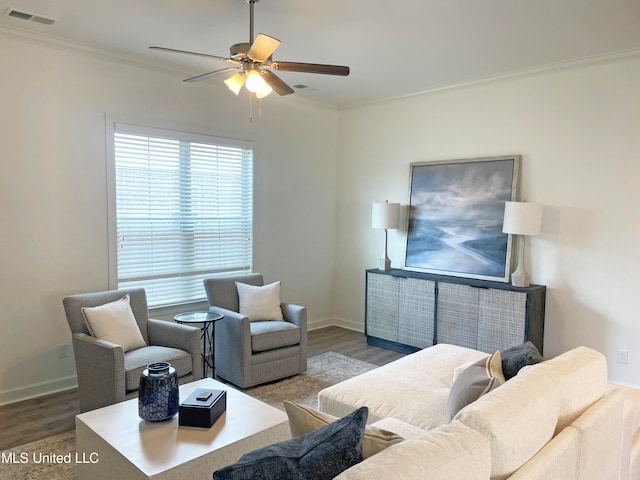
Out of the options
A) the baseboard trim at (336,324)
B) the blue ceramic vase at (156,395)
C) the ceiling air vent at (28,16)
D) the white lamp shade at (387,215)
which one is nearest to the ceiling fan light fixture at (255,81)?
the ceiling air vent at (28,16)

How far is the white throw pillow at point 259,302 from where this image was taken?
167 inches

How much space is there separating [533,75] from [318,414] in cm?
400

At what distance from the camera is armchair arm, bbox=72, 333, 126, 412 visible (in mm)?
2975

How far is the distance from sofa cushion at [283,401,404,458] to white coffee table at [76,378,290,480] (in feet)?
2.27

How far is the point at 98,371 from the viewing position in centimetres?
310

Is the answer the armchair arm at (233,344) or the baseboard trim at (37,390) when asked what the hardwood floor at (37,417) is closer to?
the baseboard trim at (37,390)

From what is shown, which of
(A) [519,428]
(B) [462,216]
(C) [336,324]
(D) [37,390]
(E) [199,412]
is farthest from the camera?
(C) [336,324]

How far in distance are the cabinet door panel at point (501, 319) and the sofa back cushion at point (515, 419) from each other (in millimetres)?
2549

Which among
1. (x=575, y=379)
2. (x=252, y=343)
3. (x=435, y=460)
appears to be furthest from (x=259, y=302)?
(x=435, y=460)

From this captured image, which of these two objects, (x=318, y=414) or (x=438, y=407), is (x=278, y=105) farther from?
(x=318, y=414)

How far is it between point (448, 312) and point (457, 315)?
10cm

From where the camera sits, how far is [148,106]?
4.25 metres

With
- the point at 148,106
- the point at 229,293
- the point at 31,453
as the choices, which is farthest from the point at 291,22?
the point at 31,453

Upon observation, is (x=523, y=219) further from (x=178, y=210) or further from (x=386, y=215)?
(x=178, y=210)
